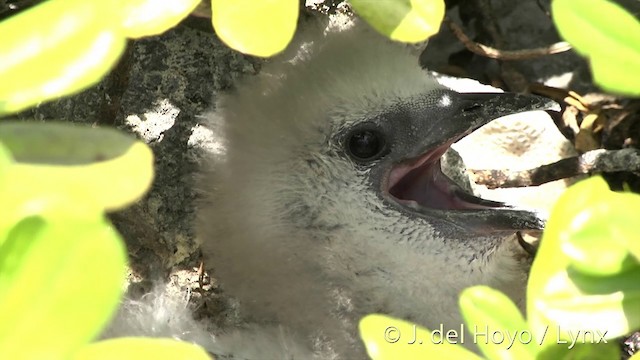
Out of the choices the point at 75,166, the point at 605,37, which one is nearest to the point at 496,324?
the point at 605,37

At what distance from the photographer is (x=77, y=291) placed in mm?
469

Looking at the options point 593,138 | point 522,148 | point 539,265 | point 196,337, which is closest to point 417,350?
point 539,265

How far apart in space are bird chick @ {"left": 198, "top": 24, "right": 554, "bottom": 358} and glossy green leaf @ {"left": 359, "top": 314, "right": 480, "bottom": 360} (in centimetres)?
70

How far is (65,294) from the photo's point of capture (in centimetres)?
47

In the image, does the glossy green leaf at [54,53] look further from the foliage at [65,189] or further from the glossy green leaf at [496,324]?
the glossy green leaf at [496,324]

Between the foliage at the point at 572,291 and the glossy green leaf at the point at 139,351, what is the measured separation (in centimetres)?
17

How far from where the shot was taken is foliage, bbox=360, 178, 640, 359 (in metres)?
0.61

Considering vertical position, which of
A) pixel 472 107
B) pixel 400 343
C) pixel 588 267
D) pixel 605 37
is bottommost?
pixel 472 107

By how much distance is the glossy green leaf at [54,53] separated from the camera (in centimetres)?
55

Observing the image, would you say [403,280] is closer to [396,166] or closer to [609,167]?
[396,166]

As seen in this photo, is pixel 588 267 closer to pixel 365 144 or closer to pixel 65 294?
pixel 65 294

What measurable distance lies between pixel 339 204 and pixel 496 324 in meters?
0.73

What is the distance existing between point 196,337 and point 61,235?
2.78ft

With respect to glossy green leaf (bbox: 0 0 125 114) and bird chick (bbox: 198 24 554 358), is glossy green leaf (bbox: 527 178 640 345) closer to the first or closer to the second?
glossy green leaf (bbox: 0 0 125 114)
